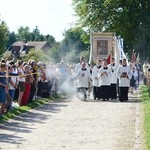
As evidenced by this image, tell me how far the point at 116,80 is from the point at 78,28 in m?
30.9

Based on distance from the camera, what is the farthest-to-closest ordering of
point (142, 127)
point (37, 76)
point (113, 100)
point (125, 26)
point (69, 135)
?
point (125, 26) → point (113, 100) → point (37, 76) → point (142, 127) → point (69, 135)

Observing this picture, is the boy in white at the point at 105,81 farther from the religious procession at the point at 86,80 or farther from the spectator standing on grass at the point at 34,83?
the spectator standing on grass at the point at 34,83

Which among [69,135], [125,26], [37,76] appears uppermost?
[125,26]

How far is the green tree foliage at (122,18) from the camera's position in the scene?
54.1 meters

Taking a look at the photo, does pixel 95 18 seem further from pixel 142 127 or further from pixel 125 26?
pixel 142 127

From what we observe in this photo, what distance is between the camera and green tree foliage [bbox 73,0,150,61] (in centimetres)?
5406

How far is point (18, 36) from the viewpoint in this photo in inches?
7495

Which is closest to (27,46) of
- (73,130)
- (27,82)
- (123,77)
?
(123,77)

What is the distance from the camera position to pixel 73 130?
15438 millimetres

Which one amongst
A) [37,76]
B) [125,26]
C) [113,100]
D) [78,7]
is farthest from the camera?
[78,7]

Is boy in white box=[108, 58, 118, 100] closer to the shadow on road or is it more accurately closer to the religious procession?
the religious procession

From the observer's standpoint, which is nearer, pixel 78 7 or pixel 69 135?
pixel 69 135

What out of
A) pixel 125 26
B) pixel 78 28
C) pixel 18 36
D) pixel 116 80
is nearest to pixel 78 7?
pixel 78 28

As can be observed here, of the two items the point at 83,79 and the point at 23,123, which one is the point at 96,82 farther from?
the point at 23,123
